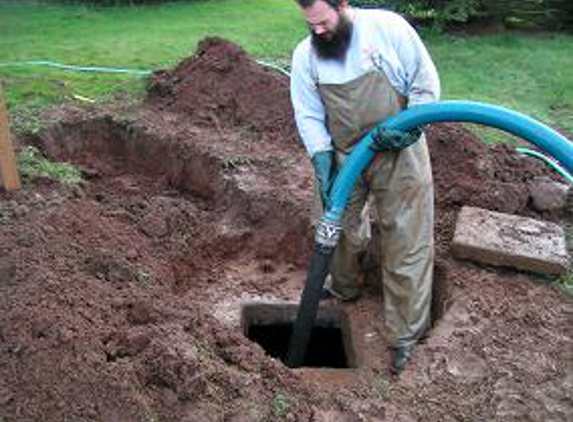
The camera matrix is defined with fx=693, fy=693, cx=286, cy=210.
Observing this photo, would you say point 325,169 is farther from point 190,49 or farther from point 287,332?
point 190,49

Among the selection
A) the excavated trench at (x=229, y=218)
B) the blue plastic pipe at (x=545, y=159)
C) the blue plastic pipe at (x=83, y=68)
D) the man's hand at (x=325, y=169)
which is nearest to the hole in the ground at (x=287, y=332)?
the excavated trench at (x=229, y=218)

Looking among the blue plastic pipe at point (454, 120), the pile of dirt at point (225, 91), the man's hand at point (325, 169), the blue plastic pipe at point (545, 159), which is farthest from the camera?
the pile of dirt at point (225, 91)

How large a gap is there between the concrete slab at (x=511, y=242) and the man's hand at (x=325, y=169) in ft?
3.60

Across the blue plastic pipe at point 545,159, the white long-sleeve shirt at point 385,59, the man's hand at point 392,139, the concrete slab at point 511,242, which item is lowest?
the concrete slab at point 511,242

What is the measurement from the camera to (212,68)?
7.27m

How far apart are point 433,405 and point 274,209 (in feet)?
7.77

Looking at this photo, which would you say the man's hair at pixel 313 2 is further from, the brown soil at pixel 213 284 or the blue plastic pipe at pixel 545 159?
the blue plastic pipe at pixel 545 159

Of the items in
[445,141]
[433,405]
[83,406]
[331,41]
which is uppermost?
[331,41]

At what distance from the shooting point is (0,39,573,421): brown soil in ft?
11.4

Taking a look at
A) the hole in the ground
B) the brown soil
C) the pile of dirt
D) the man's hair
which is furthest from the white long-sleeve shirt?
the pile of dirt

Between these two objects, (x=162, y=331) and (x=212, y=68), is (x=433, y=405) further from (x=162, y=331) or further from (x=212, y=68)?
(x=212, y=68)

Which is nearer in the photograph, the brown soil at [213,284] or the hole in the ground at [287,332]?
the brown soil at [213,284]

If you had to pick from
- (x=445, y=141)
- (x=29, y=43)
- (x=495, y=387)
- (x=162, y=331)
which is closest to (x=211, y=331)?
(x=162, y=331)

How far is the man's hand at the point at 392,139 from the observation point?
11.9ft
